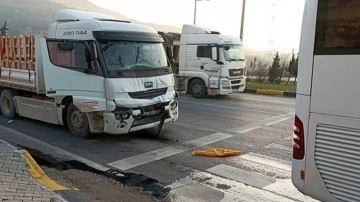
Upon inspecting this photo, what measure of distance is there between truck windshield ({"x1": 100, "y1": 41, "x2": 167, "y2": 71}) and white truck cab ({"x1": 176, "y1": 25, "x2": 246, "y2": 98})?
6.86 metres

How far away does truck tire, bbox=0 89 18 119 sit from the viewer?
33.4 feet

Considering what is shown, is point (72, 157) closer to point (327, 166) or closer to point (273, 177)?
point (273, 177)

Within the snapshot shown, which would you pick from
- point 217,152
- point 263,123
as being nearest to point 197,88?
point 263,123

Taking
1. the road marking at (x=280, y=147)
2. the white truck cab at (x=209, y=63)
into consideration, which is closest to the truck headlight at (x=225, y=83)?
the white truck cab at (x=209, y=63)

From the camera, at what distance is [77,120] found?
26.8 feet

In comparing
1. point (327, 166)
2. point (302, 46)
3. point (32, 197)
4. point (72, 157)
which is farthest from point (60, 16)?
point (327, 166)

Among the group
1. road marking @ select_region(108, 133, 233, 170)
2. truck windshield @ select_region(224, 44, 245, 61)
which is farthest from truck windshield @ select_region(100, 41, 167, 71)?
truck windshield @ select_region(224, 44, 245, 61)

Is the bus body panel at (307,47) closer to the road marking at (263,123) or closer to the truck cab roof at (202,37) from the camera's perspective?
the road marking at (263,123)

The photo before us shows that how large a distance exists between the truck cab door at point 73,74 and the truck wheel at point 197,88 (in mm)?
8301

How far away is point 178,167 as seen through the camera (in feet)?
19.9

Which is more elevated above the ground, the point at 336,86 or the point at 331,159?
the point at 336,86

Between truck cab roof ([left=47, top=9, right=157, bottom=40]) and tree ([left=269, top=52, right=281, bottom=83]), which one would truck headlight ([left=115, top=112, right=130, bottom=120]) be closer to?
truck cab roof ([left=47, top=9, right=157, bottom=40])

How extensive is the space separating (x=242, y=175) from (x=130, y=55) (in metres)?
3.87

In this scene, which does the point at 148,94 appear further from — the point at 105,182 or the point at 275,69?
the point at 275,69
